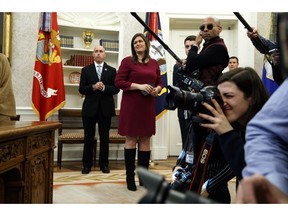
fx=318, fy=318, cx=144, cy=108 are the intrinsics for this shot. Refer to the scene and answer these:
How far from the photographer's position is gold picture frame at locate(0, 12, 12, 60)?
13.6 feet

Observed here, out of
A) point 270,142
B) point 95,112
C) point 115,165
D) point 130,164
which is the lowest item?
point 115,165

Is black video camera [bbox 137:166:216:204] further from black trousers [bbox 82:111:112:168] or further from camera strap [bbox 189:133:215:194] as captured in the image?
black trousers [bbox 82:111:112:168]

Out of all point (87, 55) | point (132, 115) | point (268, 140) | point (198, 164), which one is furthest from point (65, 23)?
point (268, 140)

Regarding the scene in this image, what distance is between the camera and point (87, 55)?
4.62m

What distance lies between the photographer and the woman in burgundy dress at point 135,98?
108 inches

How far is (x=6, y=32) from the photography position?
4180mm

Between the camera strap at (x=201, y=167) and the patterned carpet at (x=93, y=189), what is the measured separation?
1231 mm

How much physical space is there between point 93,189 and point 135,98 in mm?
908

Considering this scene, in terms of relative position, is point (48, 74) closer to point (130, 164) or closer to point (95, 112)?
point (95, 112)

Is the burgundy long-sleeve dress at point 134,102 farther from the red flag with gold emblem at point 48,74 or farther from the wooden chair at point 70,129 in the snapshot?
the red flag with gold emblem at point 48,74

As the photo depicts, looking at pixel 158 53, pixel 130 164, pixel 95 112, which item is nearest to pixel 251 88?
pixel 130 164

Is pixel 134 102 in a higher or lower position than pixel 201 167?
higher

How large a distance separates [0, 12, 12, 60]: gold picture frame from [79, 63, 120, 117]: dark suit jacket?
4.16 ft

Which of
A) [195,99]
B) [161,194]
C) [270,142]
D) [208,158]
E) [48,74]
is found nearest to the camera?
[161,194]
